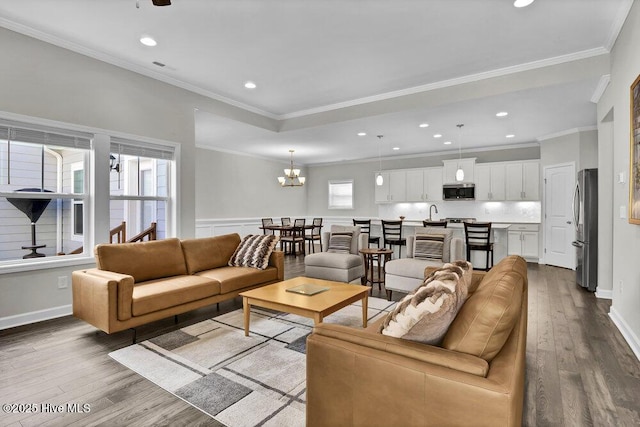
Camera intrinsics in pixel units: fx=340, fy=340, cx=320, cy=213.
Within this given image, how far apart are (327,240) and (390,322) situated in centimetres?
407

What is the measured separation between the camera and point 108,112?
4000 mm

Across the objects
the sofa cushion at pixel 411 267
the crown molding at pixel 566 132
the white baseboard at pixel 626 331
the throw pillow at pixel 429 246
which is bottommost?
the white baseboard at pixel 626 331

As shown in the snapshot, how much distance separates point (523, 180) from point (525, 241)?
1.39 m

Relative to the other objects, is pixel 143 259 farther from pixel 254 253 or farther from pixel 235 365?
pixel 235 365

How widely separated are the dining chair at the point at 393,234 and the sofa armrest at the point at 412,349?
449cm

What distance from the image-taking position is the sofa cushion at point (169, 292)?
303cm

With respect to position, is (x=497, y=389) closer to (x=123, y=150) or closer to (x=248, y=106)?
(x=123, y=150)

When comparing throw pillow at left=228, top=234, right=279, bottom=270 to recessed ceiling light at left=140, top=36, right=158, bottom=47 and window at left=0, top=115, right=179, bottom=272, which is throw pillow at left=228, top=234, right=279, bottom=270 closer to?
window at left=0, top=115, right=179, bottom=272

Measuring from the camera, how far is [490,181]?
8.14m

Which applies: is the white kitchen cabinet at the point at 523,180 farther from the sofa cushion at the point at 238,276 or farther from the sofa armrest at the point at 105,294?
the sofa armrest at the point at 105,294

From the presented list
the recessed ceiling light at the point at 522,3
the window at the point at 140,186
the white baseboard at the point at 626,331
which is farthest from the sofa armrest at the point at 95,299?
the white baseboard at the point at 626,331

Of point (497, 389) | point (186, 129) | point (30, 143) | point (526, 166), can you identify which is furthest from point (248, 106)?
point (526, 166)

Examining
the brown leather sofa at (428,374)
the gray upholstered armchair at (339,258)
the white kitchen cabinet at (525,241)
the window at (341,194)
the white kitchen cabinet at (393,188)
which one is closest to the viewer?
the brown leather sofa at (428,374)

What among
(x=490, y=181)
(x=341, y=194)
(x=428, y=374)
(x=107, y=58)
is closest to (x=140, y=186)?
(x=107, y=58)
